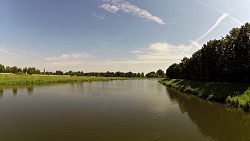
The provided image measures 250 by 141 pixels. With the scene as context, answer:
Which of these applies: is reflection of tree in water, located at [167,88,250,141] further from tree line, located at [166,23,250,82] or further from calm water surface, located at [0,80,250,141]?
tree line, located at [166,23,250,82]

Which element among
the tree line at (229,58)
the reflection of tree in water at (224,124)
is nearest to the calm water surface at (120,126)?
the reflection of tree in water at (224,124)

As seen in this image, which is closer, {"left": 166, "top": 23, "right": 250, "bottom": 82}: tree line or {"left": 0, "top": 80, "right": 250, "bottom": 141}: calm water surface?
{"left": 0, "top": 80, "right": 250, "bottom": 141}: calm water surface

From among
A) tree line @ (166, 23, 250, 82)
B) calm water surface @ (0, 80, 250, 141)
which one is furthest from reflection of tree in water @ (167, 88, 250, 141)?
tree line @ (166, 23, 250, 82)

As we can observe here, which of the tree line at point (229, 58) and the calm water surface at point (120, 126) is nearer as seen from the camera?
the calm water surface at point (120, 126)

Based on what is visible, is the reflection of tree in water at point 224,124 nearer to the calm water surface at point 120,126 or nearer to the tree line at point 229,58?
the calm water surface at point 120,126

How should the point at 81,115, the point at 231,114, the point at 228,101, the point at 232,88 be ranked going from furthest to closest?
the point at 232,88, the point at 228,101, the point at 231,114, the point at 81,115

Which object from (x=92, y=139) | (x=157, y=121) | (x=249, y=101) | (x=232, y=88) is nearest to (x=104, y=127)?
(x=92, y=139)

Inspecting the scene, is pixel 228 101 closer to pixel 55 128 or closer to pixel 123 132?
pixel 123 132

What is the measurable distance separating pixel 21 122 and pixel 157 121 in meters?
12.0

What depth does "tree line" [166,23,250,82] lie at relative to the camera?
39594 mm

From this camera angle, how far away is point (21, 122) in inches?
752

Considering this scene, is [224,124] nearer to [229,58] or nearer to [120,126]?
[120,126]

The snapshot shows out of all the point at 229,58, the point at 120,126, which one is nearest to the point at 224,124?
the point at 120,126

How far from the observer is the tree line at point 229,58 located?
39594mm
